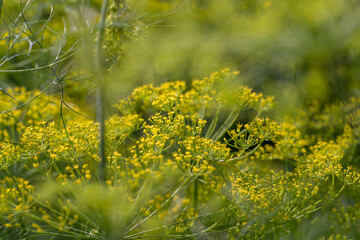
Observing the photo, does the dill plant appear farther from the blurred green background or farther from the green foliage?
the blurred green background

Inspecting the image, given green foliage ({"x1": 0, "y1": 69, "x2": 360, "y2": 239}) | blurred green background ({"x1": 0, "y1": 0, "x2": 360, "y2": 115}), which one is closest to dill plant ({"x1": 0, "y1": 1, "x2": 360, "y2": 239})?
green foliage ({"x1": 0, "y1": 69, "x2": 360, "y2": 239})

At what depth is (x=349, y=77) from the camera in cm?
137

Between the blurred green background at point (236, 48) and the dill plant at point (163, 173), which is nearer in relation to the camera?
the dill plant at point (163, 173)

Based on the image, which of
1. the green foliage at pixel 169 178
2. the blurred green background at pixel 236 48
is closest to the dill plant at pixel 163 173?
the green foliage at pixel 169 178

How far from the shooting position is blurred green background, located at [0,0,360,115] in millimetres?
1048

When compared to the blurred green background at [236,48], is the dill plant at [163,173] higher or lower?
lower

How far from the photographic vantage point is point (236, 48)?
46.0 inches

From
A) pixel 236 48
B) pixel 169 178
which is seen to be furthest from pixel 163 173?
pixel 236 48

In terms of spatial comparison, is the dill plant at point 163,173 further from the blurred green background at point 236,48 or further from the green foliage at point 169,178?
the blurred green background at point 236,48

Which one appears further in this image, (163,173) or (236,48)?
(236,48)

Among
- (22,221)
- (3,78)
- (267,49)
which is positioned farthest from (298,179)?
(3,78)

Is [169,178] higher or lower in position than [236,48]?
lower

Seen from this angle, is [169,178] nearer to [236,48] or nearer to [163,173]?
[163,173]

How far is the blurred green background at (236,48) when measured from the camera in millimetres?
1048
